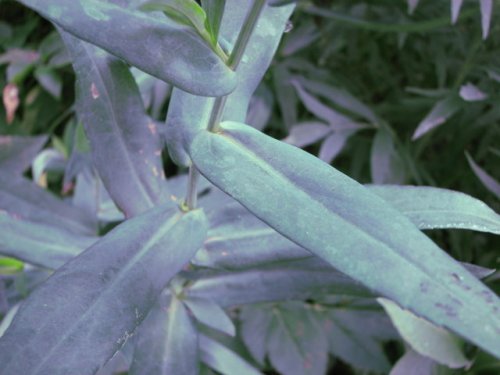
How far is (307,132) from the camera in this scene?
0.84m

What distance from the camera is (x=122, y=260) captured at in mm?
464

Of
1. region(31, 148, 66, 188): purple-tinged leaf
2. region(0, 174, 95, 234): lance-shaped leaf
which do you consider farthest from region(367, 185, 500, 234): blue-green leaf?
region(31, 148, 66, 188): purple-tinged leaf

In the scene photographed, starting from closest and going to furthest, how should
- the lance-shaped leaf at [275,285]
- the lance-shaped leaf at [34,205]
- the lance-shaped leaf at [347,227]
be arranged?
the lance-shaped leaf at [347,227] → the lance-shaped leaf at [275,285] → the lance-shaped leaf at [34,205]

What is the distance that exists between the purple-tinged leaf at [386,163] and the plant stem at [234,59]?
0.37 m

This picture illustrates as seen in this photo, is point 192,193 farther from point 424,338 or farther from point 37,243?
point 424,338

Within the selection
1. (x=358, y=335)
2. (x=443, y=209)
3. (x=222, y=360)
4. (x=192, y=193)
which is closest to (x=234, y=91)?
(x=192, y=193)

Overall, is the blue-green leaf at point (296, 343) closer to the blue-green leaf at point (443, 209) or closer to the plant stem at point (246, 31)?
the blue-green leaf at point (443, 209)

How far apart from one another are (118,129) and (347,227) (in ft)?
0.87

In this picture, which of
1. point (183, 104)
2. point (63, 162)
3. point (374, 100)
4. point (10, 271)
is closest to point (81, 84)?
point (183, 104)

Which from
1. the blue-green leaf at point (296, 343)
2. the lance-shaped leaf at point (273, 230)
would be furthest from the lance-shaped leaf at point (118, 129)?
the blue-green leaf at point (296, 343)

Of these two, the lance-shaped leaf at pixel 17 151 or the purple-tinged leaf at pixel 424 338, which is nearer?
the purple-tinged leaf at pixel 424 338

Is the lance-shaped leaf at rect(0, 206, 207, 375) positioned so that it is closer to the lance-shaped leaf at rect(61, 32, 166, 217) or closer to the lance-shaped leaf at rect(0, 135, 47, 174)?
the lance-shaped leaf at rect(61, 32, 166, 217)

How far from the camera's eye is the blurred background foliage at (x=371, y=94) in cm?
81

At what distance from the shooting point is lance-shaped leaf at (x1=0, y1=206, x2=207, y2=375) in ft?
1.33
